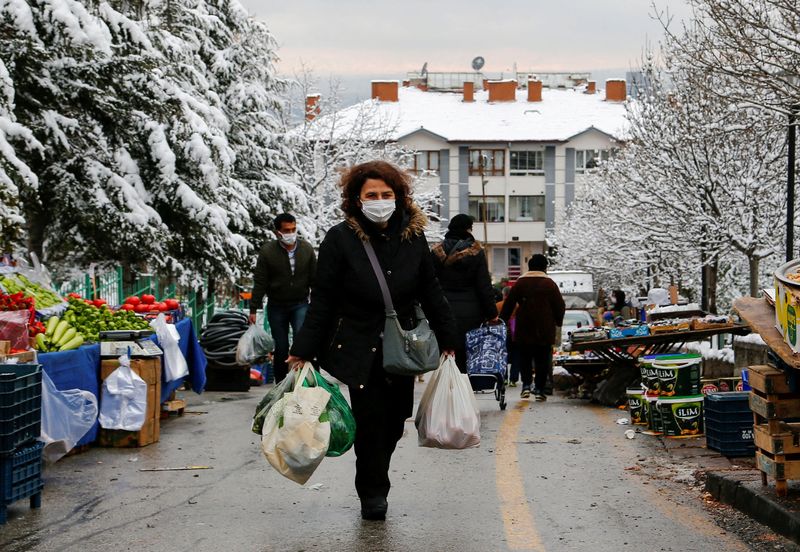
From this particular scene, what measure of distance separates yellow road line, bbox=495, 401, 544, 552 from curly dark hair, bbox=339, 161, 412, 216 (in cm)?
207

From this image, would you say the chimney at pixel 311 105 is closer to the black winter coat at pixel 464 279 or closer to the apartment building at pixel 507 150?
the apartment building at pixel 507 150

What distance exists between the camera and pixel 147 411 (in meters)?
10.9

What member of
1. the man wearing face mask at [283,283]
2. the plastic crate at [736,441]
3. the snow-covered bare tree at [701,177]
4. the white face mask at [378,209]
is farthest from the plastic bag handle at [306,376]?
the snow-covered bare tree at [701,177]

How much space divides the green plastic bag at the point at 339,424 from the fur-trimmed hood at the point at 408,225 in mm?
988

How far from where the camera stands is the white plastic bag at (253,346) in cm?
1465

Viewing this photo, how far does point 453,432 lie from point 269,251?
7.44 metres

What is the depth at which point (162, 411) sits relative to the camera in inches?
508

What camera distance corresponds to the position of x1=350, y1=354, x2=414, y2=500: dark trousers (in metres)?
7.39

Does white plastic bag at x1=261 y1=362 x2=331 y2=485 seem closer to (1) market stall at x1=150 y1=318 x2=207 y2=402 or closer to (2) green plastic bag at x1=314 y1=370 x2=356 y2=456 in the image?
(2) green plastic bag at x1=314 y1=370 x2=356 y2=456

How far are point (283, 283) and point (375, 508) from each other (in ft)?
23.6

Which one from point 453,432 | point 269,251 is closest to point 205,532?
point 453,432

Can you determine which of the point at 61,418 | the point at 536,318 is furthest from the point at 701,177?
the point at 61,418

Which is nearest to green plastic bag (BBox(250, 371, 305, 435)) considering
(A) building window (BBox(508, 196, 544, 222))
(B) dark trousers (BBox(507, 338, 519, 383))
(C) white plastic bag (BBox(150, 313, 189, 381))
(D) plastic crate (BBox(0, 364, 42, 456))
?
(D) plastic crate (BBox(0, 364, 42, 456))

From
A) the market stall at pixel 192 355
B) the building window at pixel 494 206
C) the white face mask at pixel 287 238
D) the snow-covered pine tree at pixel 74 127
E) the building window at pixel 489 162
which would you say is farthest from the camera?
the building window at pixel 494 206
